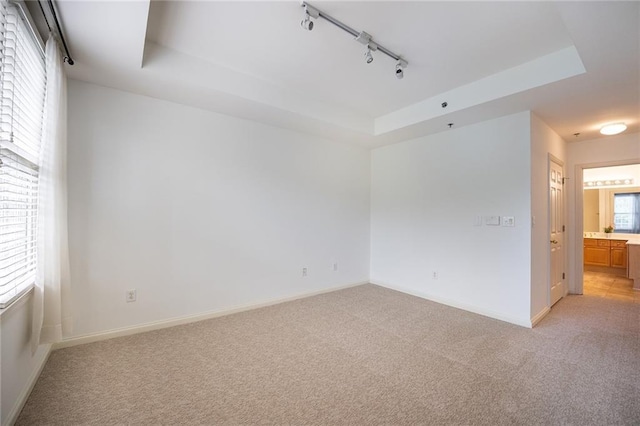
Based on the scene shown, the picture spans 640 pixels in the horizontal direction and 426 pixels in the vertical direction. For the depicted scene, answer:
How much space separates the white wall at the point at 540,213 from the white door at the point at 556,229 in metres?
0.20

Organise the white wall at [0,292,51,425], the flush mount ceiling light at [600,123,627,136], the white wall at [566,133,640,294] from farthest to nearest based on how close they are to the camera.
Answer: the white wall at [566,133,640,294] → the flush mount ceiling light at [600,123,627,136] → the white wall at [0,292,51,425]

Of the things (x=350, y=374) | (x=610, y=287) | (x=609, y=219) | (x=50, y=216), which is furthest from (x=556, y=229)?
(x=50, y=216)

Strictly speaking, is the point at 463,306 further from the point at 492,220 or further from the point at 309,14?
the point at 309,14

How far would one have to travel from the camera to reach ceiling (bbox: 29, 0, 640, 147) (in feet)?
6.43

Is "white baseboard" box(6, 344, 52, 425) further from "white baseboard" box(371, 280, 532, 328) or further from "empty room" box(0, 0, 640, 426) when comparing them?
"white baseboard" box(371, 280, 532, 328)

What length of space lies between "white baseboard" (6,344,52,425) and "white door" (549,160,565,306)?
5.31m

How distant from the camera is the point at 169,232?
306 cm

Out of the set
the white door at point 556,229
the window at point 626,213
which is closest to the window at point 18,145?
the white door at point 556,229

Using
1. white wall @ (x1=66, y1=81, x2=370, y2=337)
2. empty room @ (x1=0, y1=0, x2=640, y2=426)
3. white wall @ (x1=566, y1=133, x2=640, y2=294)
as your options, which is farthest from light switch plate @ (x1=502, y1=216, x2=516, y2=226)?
white wall @ (x1=66, y1=81, x2=370, y2=337)

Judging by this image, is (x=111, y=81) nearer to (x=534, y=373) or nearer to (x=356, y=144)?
(x=356, y=144)

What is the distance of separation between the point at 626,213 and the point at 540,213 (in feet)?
18.7

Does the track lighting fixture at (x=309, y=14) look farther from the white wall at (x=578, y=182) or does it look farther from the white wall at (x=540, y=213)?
the white wall at (x=578, y=182)

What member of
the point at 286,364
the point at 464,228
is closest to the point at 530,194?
the point at 464,228

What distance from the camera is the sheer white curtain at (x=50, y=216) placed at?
1.95 meters
